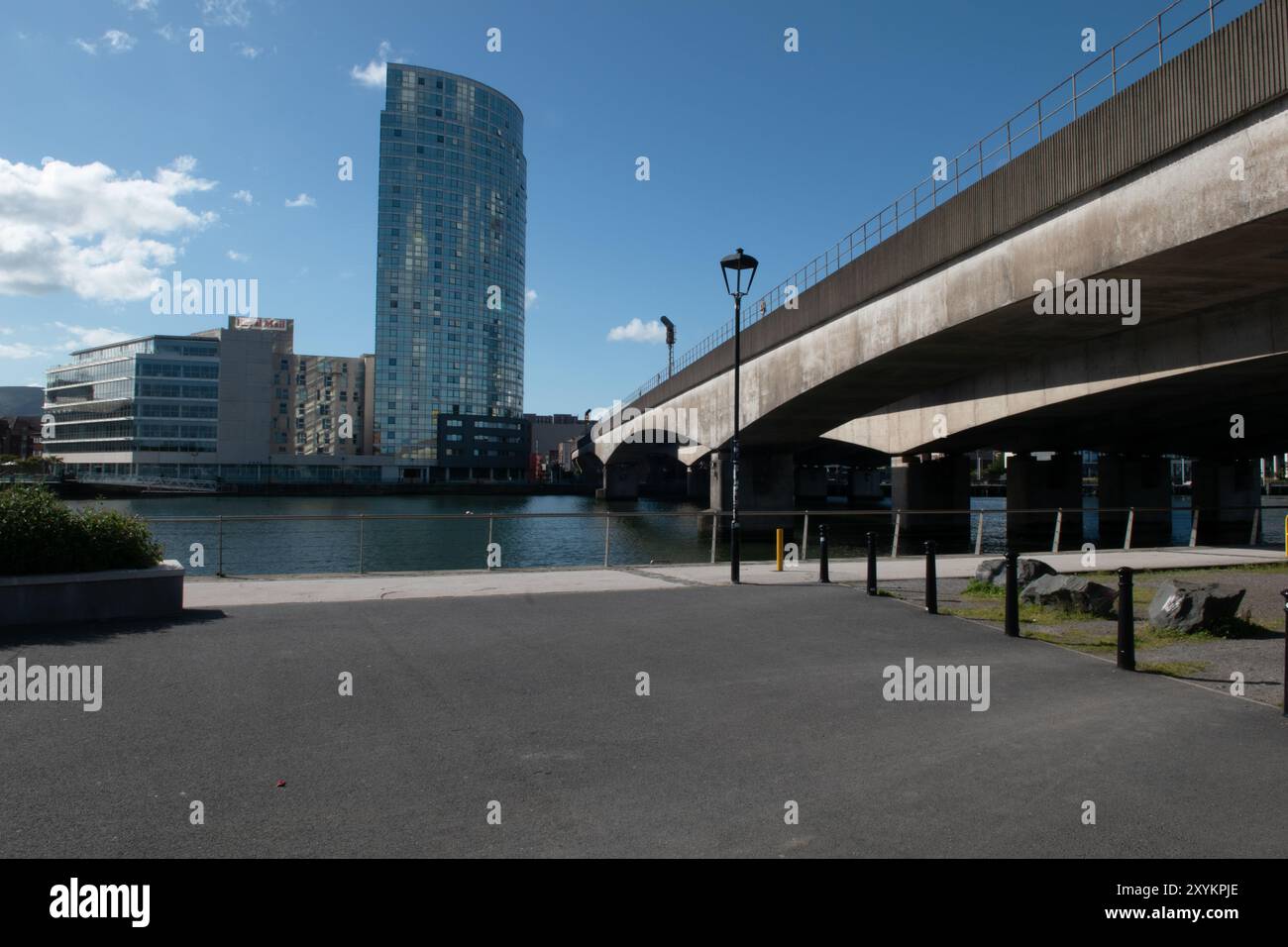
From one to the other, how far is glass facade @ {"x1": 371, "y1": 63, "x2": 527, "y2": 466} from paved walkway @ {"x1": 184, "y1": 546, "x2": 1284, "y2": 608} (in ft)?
492

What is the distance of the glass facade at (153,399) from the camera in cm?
12075

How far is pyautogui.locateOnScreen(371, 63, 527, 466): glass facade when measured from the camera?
169875 millimetres

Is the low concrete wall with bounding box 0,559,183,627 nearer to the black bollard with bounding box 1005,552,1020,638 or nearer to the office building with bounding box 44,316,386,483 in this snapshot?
the black bollard with bounding box 1005,552,1020,638

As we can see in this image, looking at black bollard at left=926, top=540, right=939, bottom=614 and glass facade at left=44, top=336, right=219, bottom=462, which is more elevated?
glass facade at left=44, top=336, right=219, bottom=462

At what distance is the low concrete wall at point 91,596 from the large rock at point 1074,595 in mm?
12218

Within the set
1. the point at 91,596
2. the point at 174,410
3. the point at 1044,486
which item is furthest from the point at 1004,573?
the point at 174,410

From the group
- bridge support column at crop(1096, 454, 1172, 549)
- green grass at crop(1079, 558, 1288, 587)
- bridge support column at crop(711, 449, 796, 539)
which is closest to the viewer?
green grass at crop(1079, 558, 1288, 587)

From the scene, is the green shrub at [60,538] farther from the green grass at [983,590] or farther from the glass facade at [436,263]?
the glass facade at [436,263]

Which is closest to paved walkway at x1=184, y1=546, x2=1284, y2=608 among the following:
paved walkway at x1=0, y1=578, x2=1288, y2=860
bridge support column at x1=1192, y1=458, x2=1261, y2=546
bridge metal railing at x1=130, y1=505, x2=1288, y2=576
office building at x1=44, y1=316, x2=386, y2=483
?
paved walkway at x1=0, y1=578, x2=1288, y2=860

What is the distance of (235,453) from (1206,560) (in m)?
129

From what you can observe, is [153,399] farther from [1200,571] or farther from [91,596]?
[1200,571]
